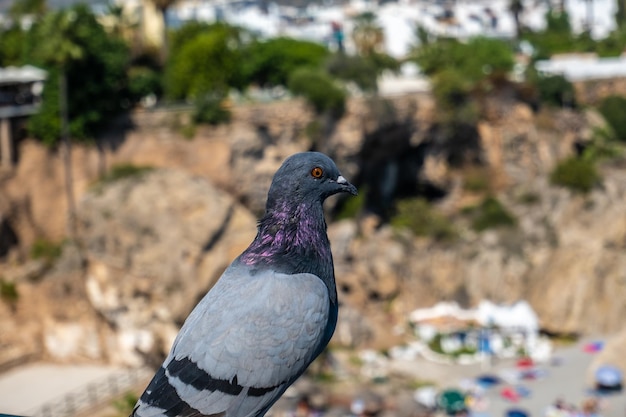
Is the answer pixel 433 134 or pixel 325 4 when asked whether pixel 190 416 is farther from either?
pixel 325 4

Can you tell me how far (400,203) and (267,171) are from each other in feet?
23.7

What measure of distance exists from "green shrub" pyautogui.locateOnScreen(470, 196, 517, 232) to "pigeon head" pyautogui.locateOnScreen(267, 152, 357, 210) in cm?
2855

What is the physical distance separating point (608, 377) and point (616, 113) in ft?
67.4

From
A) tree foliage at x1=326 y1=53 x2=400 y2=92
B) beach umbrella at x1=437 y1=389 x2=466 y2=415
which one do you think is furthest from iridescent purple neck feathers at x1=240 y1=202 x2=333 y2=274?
tree foliage at x1=326 y1=53 x2=400 y2=92

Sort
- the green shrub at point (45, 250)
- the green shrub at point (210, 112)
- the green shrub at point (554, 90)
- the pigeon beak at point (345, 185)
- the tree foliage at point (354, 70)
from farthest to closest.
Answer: the green shrub at point (554, 90) → the tree foliage at point (354, 70) → the green shrub at point (210, 112) → the green shrub at point (45, 250) → the pigeon beak at point (345, 185)

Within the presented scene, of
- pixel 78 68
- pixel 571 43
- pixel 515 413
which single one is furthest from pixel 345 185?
pixel 571 43

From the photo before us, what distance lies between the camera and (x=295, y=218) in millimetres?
4645

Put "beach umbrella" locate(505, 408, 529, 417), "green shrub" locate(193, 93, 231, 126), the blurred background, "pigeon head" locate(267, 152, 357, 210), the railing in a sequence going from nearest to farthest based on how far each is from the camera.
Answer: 1. "pigeon head" locate(267, 152, 357, 210)
2. "beach umbrella" locate(505, 408, 529, 417)
3. the railing
4. the blurred background
5. "green shrub" locate(193, 93, 231, 126)

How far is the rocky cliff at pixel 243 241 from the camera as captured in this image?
86.2 feet

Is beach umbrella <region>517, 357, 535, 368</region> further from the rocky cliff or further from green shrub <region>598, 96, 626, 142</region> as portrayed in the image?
green shrub <region>598, 96, 626, 142</region>

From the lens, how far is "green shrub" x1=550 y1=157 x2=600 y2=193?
109ft

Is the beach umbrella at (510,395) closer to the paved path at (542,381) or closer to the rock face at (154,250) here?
the paved path at (542,381)

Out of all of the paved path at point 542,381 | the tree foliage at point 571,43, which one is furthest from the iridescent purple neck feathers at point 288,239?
the tree foliage at point 571,43

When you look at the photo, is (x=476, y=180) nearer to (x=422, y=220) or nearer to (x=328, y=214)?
(x=422, y=220)
